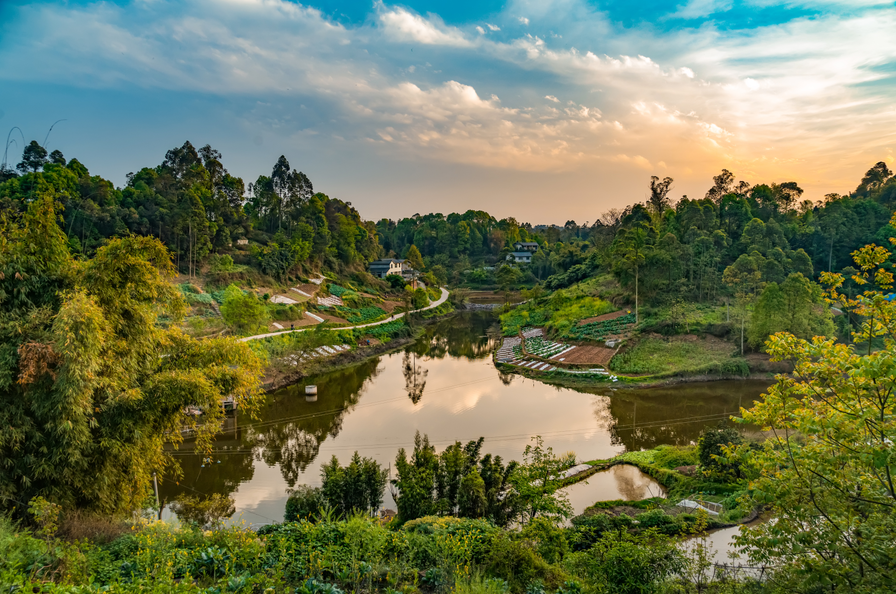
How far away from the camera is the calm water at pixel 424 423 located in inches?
535

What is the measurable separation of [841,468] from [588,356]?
2365 cm

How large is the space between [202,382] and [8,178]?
43.1m

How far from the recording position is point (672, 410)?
65.5ft

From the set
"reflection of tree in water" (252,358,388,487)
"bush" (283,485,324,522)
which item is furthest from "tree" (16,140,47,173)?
"bush" (283,485,324,522)

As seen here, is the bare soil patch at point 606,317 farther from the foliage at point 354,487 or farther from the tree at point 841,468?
the tree at point 841,468

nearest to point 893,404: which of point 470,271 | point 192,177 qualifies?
point 192,177

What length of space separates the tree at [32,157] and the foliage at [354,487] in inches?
1676

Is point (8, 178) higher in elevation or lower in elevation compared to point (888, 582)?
higher

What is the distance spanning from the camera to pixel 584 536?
9.29 metres

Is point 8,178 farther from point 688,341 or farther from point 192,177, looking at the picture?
point 688,341

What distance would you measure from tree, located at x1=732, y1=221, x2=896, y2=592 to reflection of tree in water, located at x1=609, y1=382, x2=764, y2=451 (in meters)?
12.9

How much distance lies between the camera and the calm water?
44.6 ft

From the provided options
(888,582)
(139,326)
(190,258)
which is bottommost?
(888,582)

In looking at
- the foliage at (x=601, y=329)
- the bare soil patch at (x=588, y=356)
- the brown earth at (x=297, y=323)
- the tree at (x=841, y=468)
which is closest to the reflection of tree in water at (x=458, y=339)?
the foliage at (x=601, y=329)
